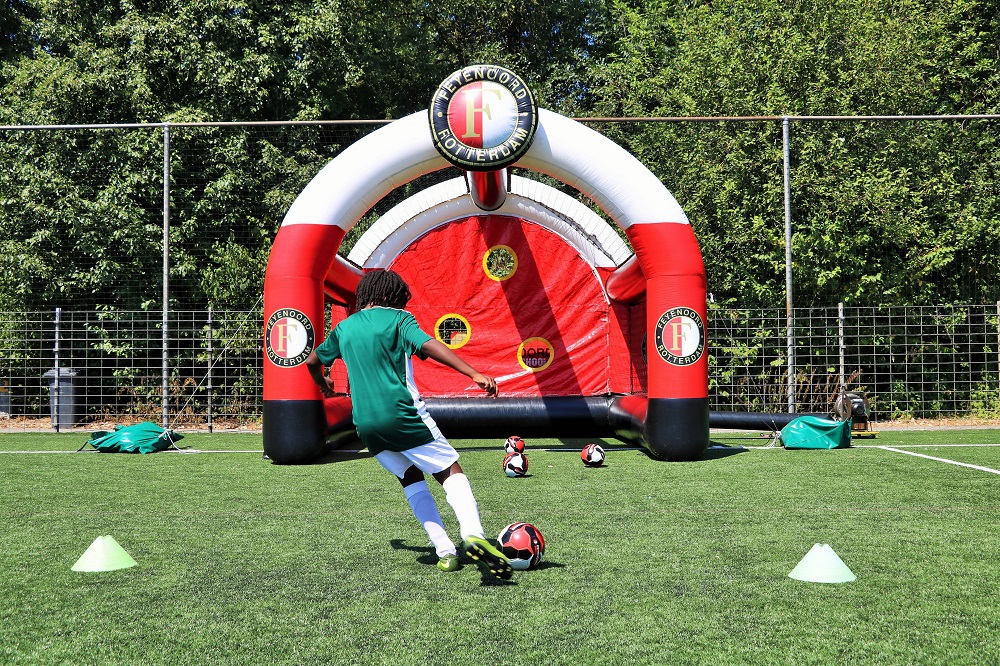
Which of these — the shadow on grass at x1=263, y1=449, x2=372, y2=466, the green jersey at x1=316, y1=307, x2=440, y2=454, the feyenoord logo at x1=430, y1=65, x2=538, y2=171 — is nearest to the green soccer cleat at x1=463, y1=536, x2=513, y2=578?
the green jersey at x1=316, y1=307, x2=440, y2=454

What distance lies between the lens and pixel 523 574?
4.14 metres

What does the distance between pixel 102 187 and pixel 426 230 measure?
593cm

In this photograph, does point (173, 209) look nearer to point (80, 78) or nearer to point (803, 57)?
point (80, 78)

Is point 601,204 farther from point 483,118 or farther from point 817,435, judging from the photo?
point 817,435

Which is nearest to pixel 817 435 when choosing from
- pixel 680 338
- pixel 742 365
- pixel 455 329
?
pixel 680 338

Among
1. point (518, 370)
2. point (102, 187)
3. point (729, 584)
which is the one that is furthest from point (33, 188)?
point (729, 584)

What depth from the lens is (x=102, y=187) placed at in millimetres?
14320

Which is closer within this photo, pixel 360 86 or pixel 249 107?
pixel 249 107

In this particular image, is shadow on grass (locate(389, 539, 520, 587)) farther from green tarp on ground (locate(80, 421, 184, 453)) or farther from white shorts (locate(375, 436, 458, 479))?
green tarp on ground (locate(80, 421, 184, 453))

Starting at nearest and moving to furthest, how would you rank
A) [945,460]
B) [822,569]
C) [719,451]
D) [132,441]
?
[822,569] → [945,460] → [719,451] → [132,441]

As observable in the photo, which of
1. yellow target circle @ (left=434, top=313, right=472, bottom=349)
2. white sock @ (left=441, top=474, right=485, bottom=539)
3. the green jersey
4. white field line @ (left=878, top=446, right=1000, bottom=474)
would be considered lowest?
white field line @ (left=878, top=446, right=1000, bottom=474)

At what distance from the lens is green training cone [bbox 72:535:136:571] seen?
422 centimetres

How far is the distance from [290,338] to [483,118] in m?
2.69

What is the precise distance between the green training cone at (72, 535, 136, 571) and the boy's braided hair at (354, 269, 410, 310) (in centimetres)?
163
